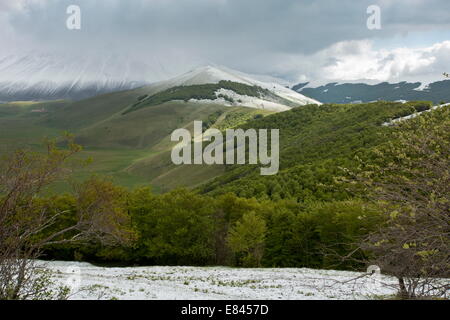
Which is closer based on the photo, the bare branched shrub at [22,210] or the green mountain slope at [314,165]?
the bare branched shrub at [22,210]

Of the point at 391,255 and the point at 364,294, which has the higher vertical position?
the point at 391,255

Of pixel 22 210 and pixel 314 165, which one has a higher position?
pixel 314 165

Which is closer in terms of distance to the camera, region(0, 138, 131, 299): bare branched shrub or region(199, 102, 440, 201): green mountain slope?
region(0, 138, 131, 299): bare branched shrub

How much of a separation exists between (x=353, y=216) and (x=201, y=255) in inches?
944

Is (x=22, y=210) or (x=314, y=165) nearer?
(x=22, y=210)

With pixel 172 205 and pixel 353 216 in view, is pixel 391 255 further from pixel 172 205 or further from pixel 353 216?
pixel 172 205

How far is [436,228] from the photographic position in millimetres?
9703

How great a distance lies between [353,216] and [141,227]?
1280 inches

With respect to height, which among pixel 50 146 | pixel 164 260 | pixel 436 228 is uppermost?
pixel 50 146

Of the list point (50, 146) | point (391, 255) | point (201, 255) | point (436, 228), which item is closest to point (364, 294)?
point (391, 255)
